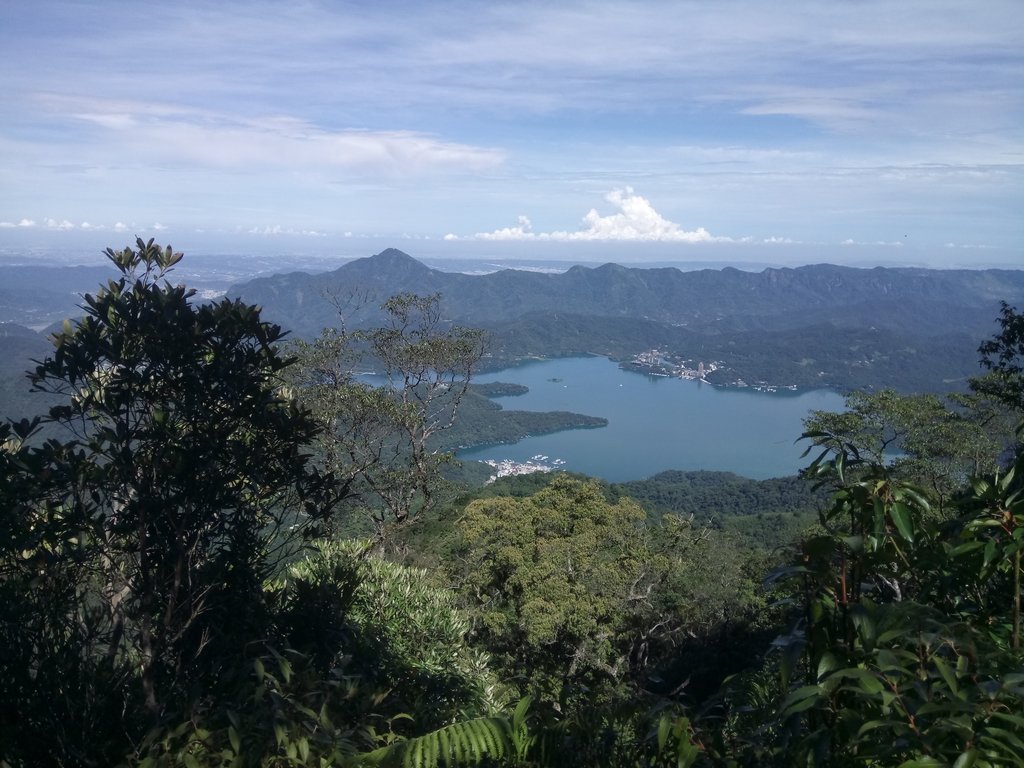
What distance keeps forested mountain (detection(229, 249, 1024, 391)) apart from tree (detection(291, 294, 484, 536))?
100ft

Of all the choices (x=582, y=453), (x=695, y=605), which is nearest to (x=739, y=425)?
(x=582, y=453)

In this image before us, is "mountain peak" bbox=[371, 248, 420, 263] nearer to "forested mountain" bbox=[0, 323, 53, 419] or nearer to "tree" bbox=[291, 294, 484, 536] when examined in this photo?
"forested mountain" bbox=[0, 323, 53, 419]

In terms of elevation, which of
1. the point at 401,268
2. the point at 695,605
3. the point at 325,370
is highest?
the point at 401,268

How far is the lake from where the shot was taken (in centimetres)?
4912

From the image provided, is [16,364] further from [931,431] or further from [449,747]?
[449,747]

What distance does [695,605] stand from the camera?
35.7 ft

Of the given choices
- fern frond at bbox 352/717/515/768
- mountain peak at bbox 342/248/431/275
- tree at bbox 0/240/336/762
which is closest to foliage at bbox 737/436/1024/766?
fern frond at bbox 352/717/515/768

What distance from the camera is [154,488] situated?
10.9 feet

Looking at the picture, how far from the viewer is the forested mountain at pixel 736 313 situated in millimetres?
76750

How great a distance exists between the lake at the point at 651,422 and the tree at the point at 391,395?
28092 millimetres

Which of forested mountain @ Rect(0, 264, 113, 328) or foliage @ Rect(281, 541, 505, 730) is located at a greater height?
forested mountain @ Rect(0, 264, 113, 328)

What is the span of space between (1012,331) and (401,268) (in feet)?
330

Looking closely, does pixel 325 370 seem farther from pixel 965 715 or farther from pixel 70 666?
pixel 965 715

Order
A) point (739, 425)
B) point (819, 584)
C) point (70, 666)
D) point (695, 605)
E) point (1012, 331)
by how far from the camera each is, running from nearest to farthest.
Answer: point (819, 584)
point (70, 666)
point (1012, 331)
point (695, 605)
point (739, 425)
